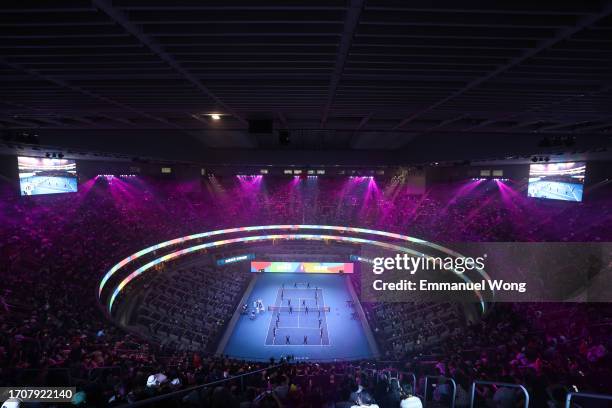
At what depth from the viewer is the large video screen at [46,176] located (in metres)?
20.6

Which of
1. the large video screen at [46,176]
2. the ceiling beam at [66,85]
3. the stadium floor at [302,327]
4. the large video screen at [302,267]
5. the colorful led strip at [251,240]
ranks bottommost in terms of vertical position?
the stadium floor at [302,327]

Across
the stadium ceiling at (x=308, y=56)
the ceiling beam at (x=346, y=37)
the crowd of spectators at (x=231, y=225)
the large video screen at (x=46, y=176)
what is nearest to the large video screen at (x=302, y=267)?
the crowd of spectators at (x=231, y=225)

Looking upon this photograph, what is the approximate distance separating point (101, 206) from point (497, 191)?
34652mm

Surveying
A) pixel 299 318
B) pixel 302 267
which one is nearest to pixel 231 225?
pixel 302 267

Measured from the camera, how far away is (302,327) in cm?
2827

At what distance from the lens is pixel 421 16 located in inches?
147

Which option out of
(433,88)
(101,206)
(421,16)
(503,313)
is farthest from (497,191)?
(101,206)

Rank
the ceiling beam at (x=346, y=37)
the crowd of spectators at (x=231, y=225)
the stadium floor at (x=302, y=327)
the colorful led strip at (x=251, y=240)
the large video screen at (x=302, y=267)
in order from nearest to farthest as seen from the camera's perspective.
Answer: the ceiling beam at (x=346, y=37) → the crowd of spectators at (x=231, y=225) → the stadium floor at (x=302, y=327) → the colorful led strip at (x=251, y=240) → the large video screen at (x=302, y=267)

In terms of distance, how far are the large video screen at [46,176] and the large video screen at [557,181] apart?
3208 centimetres

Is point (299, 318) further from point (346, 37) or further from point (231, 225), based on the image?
point (346, 37)

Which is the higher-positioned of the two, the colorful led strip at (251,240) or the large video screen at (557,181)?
the large video screen at (557,181)

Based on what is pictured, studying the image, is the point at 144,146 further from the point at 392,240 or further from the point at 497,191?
the point at 497,191

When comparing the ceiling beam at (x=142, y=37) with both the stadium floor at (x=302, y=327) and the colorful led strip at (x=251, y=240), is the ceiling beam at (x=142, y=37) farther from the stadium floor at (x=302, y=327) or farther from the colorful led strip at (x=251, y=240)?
the colorful led strip at (x=251, y=240)

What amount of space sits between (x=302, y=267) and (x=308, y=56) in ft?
116
